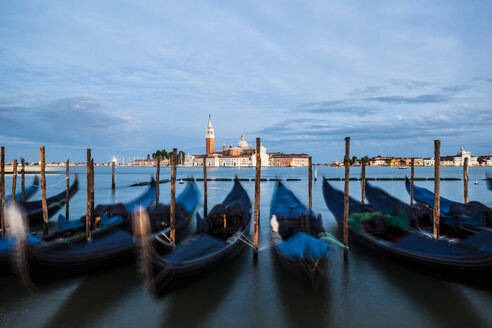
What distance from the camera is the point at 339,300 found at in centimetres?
439

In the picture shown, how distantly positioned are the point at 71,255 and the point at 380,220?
5783mm

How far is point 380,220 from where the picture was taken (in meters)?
6.86

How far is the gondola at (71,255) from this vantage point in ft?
12.6

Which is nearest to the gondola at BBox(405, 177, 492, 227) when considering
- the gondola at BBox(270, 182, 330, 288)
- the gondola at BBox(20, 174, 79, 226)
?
the gondola at BBox(270, 182, 330, 288)

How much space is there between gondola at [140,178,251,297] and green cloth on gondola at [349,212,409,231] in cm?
233

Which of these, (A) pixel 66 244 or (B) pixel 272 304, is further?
(A) pixel 66 244

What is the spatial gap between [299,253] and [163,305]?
188cm

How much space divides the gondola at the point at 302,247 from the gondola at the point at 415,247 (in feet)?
3.41

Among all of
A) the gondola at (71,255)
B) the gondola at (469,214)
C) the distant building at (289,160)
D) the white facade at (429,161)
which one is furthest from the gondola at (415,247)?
the white facade at (429,161)

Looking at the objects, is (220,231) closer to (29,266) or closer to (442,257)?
(29,266)

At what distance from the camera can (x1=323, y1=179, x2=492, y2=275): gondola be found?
13.5ft

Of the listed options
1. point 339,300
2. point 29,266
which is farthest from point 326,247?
point 29,266

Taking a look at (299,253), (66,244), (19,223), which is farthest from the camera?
(66,244)

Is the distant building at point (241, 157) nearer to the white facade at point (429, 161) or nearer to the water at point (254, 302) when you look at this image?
the white facade at point (429, 161)
